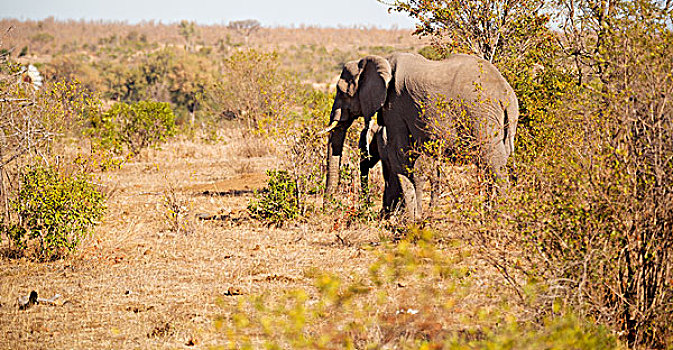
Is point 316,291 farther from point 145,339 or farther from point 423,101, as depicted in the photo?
point 423,101

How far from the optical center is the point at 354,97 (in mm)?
11250

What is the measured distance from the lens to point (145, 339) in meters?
6.14

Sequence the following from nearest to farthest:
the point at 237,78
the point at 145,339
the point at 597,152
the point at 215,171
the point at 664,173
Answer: the point at 664,173, the point at 597,152, the point at 145,339, the point at 215,171, the point at 237,78

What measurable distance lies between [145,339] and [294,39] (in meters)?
98.7

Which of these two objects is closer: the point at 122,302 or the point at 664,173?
the point at 664,173

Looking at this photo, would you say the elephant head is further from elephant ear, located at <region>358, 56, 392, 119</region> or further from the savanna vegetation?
the savanna vegetation

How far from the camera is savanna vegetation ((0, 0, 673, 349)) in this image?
16.4 ft

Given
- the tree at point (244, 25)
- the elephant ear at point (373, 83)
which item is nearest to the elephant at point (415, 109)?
the elephant ear at point (373, 83)

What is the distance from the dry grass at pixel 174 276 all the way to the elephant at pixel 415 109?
0.99 m

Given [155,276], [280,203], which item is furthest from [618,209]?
[280,203]

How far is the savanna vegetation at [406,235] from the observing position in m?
4.98

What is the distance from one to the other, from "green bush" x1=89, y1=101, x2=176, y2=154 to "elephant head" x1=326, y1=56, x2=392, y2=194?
11.6 m

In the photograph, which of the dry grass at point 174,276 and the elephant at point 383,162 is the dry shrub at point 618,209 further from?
the elephant at point 383,162

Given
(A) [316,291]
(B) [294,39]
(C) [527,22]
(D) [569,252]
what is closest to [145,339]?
(A) [316,291]
